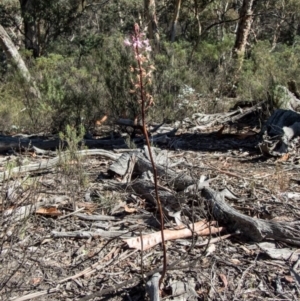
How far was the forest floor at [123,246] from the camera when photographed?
2.74m

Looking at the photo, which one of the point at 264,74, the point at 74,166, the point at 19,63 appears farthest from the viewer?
the point at 264,74

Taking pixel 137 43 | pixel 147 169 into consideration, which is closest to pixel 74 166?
pixel 147 169

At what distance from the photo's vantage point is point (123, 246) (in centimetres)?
319

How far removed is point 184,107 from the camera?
7828mm

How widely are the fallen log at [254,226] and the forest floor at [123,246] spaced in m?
0.04

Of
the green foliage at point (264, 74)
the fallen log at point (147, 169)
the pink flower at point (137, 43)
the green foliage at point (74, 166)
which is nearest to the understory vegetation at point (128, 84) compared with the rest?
the green foliage at point (264, 74)

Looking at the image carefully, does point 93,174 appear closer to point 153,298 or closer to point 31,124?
point 153,298

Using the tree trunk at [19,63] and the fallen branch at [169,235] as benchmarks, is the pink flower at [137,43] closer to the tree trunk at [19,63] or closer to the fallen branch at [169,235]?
the fallen branch at [169,235]

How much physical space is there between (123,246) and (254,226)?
79 cm

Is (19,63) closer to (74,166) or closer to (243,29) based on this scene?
(243,29)

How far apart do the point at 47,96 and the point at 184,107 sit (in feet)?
6.49

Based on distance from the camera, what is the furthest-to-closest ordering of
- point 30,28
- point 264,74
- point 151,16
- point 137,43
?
point 30,28 → point 151,16 → point 264,74 → point 137,43

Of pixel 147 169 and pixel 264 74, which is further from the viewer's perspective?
pixel 264 74

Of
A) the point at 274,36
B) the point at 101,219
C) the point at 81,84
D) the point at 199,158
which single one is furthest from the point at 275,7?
the point at 101,219
